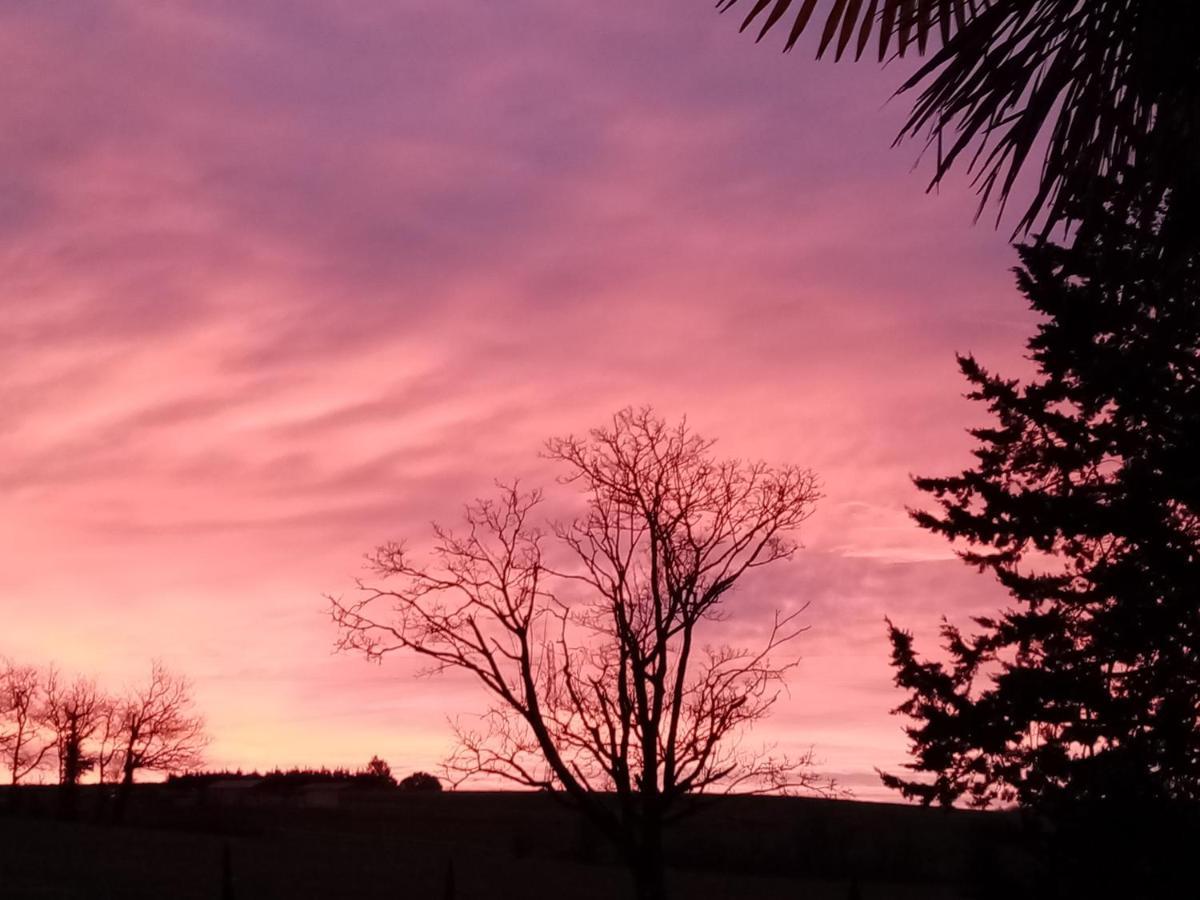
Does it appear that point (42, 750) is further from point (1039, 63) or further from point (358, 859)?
point (1039, 63)

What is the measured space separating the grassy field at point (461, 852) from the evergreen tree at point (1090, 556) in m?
9.42

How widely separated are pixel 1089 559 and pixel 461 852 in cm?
4365

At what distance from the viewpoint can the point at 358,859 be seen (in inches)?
2611

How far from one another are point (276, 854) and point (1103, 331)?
51.0 m

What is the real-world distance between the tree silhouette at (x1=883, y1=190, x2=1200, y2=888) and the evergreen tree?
1.7 inches

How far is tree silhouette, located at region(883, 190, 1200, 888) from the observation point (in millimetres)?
20234

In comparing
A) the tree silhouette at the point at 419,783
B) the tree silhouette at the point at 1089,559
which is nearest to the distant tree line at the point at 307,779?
the tree silhouette at the point at 419,783

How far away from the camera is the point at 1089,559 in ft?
118

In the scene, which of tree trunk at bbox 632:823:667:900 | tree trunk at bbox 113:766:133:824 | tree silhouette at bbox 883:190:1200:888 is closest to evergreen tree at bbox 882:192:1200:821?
tree silhouette at bbox 883:190:1200:888

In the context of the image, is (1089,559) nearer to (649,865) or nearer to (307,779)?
(649,865)

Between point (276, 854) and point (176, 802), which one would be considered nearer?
point (276, 854)

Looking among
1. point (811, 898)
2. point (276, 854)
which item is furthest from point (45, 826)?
point (811, 898)

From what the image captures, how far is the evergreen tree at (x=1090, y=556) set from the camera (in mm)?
20031

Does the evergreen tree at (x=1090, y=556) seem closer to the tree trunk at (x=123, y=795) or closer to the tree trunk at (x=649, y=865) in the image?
the tree trunk at (x=649, y=865)
